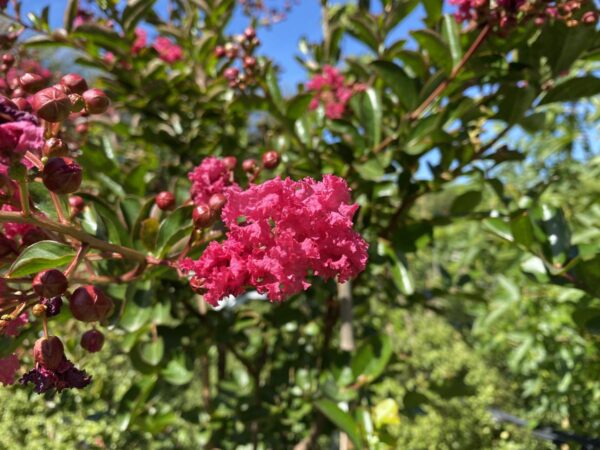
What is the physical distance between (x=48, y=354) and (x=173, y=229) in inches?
12.0

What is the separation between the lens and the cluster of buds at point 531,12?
100 centimetres

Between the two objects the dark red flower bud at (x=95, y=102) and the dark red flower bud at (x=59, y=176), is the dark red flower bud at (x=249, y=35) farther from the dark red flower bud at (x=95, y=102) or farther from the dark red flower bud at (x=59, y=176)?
the dark red flower bud at (x=59, y=176)

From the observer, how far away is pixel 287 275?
0.67m

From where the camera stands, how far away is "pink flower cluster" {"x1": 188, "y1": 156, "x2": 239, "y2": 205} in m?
0.87

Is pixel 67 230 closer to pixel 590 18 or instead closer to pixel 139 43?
pixel 590 18

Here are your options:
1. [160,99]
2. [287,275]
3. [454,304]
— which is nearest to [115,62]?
[160,99]

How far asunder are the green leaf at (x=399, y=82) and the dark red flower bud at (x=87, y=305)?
80 centimetres

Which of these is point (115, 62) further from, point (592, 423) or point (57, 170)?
point (592, 423)

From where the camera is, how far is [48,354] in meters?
0.68

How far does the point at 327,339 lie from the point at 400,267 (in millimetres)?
509

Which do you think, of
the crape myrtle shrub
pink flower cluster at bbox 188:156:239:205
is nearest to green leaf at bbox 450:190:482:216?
the crape myrtle shrub

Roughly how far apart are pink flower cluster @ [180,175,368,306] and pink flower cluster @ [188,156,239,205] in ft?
0.62

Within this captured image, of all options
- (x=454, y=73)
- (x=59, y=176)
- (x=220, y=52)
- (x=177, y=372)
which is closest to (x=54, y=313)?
(x=59, y=176)

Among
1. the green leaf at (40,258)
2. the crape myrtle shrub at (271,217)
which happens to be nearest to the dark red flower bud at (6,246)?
the crape myrtle shrub at (271,217)
